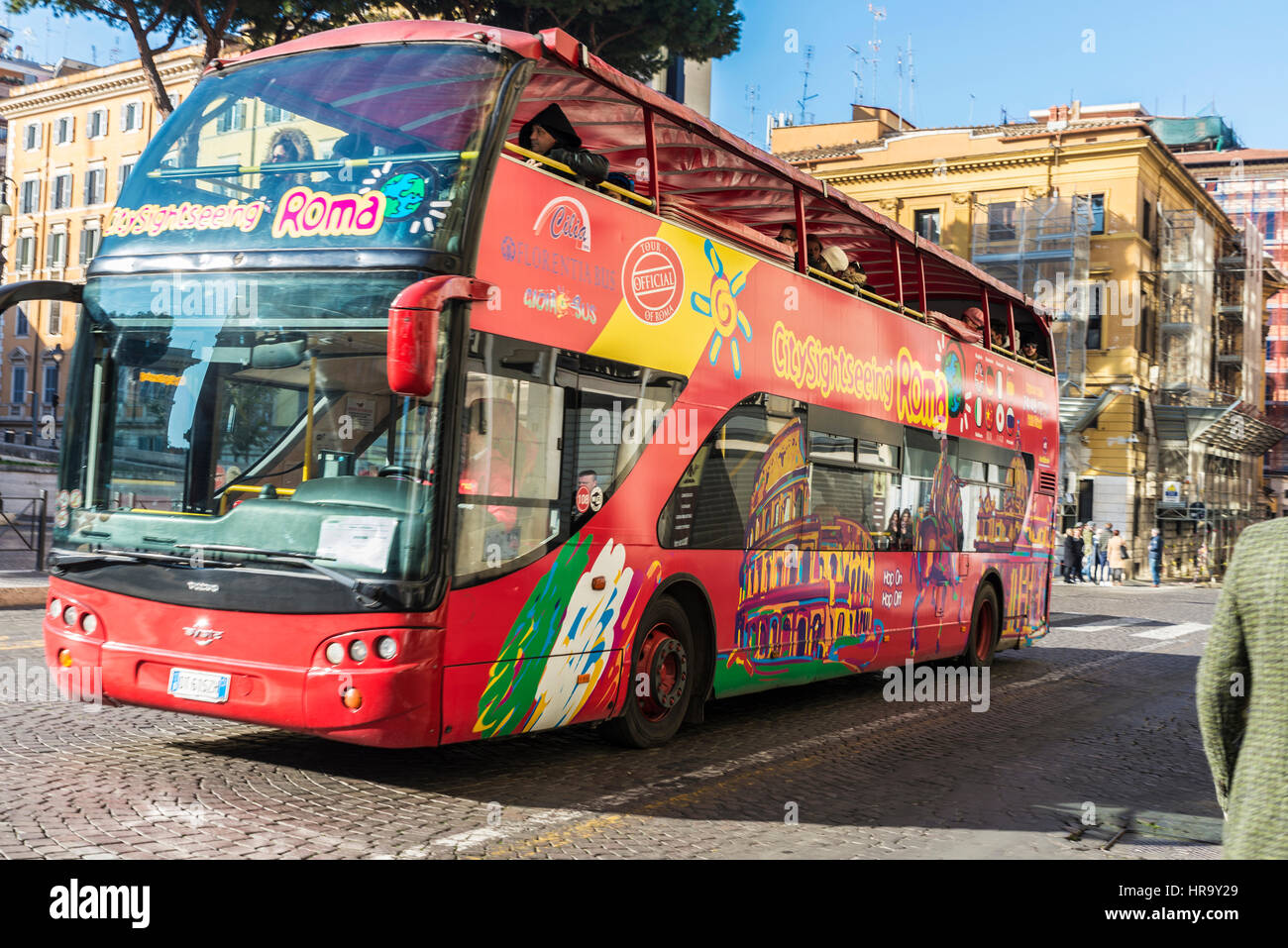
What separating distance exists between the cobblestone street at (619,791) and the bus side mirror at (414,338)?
6.39 feet

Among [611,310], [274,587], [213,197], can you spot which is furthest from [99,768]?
[611,310]

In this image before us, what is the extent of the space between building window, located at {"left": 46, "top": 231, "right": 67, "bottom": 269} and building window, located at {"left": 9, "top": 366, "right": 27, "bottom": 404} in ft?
22.5

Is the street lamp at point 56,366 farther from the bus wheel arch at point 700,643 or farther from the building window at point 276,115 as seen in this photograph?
the building window at point 276,115

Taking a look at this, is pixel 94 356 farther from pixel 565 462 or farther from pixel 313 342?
pixel 565 462

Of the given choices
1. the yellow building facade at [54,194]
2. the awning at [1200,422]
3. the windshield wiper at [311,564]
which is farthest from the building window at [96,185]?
the windshield wiper at [311,564]

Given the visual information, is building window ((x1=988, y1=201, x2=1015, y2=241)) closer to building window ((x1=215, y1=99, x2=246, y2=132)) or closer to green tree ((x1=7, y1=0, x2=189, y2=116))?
green tree ((x1=7, y1=0, x2=189, y2=116))

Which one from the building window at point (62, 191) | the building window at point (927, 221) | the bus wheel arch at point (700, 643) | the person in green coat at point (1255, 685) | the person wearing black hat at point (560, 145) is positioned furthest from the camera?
the building window at point (62, 191)

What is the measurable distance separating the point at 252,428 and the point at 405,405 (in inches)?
→ 31.6

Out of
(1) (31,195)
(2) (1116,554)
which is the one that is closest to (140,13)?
(2) (1116,554)

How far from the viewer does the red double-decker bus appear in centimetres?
617

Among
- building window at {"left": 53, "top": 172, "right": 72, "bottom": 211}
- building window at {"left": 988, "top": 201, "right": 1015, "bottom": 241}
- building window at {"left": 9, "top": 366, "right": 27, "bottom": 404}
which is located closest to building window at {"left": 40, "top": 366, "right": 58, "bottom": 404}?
building window at {"left": 9, "top": 366, "right": 27, "bottom": 404}

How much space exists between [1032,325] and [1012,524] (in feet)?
8.19

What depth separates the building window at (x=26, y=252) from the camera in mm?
65188
